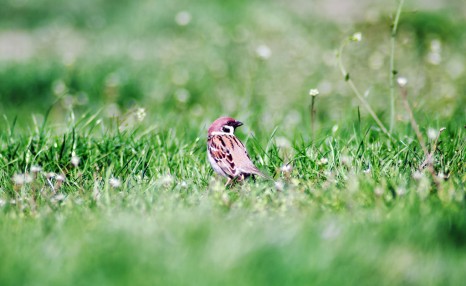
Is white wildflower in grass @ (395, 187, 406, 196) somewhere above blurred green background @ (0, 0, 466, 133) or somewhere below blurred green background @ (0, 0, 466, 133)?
above

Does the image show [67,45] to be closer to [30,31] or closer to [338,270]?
[30,31]

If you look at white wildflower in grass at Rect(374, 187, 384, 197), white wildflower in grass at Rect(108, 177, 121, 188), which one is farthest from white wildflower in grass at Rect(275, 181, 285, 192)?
white wildflower in grass at Rect(108, 177, 121, 188)

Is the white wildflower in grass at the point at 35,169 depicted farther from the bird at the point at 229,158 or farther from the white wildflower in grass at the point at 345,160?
the white wildflower in grass at the point at 345,160

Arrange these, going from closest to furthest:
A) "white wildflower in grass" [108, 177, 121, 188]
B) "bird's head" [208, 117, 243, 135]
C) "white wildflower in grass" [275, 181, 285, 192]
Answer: "white wildflower in grass" [275, 181, 285, 192]
"white wildflower in grass" [108, 177, 121, 188]
"bird's head" [208, 117, 243, 135]

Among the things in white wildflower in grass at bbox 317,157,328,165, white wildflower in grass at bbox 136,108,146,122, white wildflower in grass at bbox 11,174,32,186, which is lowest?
white wildflower in grass at bbox 317,157,328,165

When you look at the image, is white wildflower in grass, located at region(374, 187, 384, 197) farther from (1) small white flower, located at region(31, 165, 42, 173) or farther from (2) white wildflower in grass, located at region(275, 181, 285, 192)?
(1) small white flower, located at region(31, 165, 42, 173)

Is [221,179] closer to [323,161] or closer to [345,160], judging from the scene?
[323,161]

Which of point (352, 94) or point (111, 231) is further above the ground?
point (111, 231)

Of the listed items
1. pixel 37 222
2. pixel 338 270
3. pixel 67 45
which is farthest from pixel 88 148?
pixel 67 45
